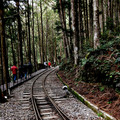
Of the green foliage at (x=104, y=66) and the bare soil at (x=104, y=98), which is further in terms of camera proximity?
the green foliage at (x=104, y=66)

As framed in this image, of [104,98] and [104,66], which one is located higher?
[104,66]

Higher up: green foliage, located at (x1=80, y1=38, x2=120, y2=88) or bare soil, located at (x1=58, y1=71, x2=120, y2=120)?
green foliage, located at (x1=80, y1=38, x2=120, y2=88)

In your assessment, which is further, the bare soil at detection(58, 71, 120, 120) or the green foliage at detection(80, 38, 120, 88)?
the green foliage at detection(80, 38, 120, 88)

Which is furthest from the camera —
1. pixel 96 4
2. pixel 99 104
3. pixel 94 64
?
pixel 96 4

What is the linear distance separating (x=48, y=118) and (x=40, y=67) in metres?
25.0

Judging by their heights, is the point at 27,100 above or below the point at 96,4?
below

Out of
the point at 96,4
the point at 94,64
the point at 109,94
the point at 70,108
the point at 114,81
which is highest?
the point at 96,4

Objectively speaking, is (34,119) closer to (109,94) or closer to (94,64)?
(109,94)

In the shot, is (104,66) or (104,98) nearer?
(104,98)

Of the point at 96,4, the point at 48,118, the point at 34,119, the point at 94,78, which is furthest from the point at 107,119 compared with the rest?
the point at 96,4

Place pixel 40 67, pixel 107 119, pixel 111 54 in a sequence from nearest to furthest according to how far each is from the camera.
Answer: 1. pixel 107 119
2. pixel 111 54
3. pixel 40 67

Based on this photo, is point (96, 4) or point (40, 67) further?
point (40, 67)

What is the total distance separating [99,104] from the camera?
595 cm

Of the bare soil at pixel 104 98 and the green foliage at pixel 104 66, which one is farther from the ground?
the green foliage at pixel 104 66
